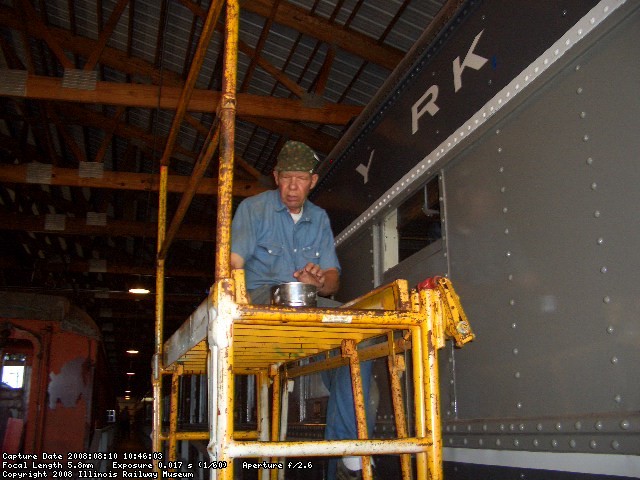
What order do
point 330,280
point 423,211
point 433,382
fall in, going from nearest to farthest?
point 433,382 → point 423,211 → point 330,280

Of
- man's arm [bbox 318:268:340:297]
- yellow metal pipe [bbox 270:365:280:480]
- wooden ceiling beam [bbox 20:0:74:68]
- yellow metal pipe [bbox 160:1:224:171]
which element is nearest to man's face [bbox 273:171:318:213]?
man's arm [bbox 318:268:340:297]

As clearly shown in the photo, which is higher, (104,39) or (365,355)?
(104,39)

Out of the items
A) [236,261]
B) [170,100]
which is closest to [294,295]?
[236,261]

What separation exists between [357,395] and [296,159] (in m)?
1.41

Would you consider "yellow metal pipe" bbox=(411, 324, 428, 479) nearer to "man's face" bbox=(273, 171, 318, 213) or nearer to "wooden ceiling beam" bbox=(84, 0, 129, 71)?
"man's face" bbox=(273, 171, 318, 213)

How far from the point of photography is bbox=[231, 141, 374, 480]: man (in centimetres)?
322

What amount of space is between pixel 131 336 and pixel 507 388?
2979cm

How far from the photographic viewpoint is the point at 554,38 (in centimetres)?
225

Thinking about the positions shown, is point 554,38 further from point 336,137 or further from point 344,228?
point 336,137

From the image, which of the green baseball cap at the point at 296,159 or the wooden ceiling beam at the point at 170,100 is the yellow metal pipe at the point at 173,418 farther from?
the wooden ceiling beam at the point at 170,100

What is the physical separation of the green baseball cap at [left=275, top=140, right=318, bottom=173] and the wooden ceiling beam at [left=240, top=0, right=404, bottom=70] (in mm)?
4670

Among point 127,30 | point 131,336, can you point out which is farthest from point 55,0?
point 131,336

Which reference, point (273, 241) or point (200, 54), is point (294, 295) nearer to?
point (273, 241)

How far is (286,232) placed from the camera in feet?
11.2
